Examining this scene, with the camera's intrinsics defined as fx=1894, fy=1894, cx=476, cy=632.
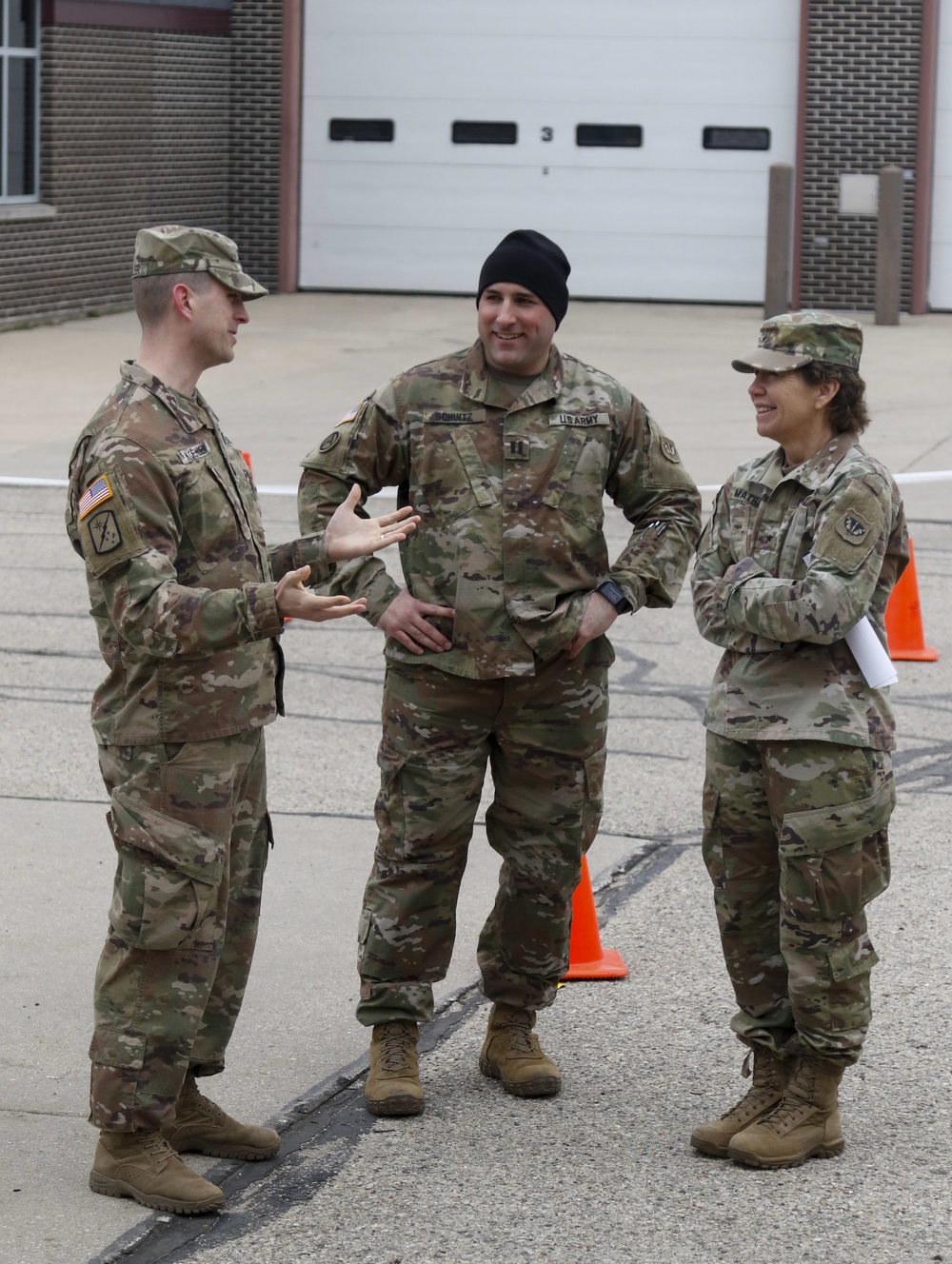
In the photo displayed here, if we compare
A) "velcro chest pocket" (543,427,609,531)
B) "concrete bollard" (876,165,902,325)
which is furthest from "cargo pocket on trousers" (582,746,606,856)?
"concrete bollard" (876,165,902,325)

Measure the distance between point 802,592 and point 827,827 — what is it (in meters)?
0.51

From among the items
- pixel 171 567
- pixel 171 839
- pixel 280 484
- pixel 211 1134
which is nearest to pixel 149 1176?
pixel 211 1134

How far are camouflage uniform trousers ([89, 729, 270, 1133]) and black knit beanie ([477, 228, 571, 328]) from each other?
130 centimetres

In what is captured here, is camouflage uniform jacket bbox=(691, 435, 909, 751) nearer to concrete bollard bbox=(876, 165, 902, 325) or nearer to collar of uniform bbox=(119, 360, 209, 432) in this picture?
collar of uniform bbox=(119, 360, 209, 432)

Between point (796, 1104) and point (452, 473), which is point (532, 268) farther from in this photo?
point (796, 1104)

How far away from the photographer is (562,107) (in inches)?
881

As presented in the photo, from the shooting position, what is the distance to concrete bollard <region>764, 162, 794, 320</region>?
20984 millimetres

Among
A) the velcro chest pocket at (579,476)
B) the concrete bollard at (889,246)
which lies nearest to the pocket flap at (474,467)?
the velcro chest pocket at (579,476)

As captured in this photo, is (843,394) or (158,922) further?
(843,394)

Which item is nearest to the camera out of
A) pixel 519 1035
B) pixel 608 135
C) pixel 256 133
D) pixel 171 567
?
pixel 171 567

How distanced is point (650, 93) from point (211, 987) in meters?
19.5

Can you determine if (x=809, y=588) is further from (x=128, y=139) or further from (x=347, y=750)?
(x=128, y=139)

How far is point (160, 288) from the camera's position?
3891 millimetres

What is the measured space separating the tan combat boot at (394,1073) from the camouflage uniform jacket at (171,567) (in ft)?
3.11
